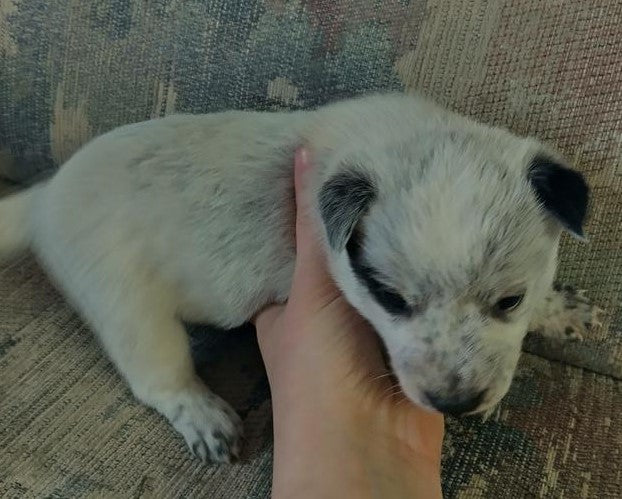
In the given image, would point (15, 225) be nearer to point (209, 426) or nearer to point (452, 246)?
point (209, 426)

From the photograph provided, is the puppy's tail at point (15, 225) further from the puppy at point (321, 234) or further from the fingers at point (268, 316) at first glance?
the fingers at point (268, 316)

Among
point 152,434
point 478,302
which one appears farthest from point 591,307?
point 152,434

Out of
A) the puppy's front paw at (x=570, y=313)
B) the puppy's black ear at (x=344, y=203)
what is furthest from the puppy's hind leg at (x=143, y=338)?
the puppy's front paw at (x=570, y=313)

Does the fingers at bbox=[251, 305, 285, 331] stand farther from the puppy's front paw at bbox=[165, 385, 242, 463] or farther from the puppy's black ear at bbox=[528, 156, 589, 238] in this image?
the puppy's black ear at bbox=[528, 156, 589, 238]

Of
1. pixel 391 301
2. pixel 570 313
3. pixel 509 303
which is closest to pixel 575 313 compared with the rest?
pixel 570 313

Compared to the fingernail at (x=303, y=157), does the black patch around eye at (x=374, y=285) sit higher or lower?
lower

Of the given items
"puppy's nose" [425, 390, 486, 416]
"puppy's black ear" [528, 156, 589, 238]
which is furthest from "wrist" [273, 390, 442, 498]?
"puppy's black ear" [528, 156, 589, 238]
